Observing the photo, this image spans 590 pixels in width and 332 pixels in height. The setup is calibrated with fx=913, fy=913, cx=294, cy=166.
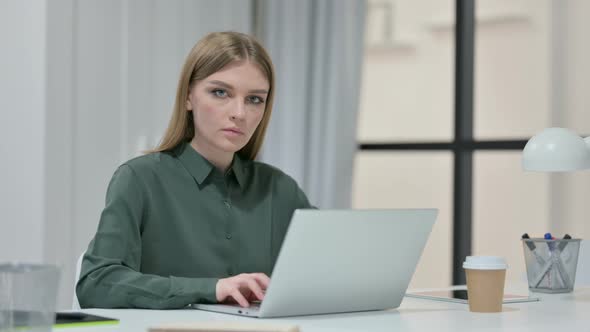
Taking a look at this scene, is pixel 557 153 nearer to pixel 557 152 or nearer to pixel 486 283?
pixel 557 152

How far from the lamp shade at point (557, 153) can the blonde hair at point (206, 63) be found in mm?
627

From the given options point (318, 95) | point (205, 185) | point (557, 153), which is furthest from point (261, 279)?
point (318, 95)

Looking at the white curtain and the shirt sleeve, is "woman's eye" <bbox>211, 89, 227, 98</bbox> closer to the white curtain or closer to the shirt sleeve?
the shirt sleeve

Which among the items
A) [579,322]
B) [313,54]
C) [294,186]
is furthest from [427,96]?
[579,322]

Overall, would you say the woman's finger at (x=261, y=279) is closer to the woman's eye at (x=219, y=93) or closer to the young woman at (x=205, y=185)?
the young woman at (x=205, y=185)

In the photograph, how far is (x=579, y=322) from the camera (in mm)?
1560

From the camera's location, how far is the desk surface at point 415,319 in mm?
1427

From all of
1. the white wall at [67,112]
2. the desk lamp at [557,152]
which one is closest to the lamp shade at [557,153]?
the desk lamp at [557,152]

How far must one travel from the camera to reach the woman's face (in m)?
1.98

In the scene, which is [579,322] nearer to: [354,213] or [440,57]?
[354,213]

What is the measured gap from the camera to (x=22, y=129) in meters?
3.16

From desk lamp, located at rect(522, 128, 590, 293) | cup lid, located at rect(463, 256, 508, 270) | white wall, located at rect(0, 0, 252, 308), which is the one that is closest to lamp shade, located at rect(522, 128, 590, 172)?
desk lamp, located at rect(522, 128, 590, 293)

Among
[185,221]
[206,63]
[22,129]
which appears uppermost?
[206,63]

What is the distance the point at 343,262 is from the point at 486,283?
32 cm
